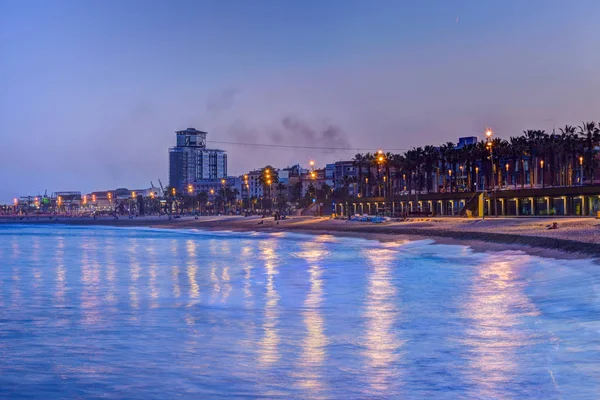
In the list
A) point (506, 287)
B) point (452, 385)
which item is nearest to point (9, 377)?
point (452, 385)

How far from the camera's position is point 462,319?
746 inches

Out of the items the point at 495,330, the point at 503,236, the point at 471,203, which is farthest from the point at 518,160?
the point at 495,330

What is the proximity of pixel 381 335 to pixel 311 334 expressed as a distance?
179 cm

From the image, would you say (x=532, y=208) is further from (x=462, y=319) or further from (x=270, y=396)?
(x=270, y=396)

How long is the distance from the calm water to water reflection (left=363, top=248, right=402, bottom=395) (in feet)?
0.19

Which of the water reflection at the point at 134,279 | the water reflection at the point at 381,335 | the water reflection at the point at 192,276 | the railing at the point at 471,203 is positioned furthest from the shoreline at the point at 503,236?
the water reflection at the point at 134,279

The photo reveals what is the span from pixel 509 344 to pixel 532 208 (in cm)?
7994

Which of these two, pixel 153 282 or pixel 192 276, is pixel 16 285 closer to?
pixel 153 282

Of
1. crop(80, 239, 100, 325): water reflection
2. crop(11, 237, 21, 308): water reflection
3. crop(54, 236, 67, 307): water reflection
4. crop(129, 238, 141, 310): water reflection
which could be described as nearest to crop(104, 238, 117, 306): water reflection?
crop(80, 239, 100, 325): water reflection

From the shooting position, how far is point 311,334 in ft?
56.4

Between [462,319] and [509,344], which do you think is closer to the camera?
[509,344]

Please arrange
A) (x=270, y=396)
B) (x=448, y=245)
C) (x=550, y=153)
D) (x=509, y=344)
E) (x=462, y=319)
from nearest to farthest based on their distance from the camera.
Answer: (x=270, y=396), (x=509, y=344), (x=462, y=319), (x=448, y=245), (x=550, y=153)

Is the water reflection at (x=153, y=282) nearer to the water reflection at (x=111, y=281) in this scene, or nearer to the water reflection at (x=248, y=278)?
the water reflection at (x=111, y=281)

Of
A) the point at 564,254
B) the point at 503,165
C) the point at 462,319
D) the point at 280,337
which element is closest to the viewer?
the point at 280,337
